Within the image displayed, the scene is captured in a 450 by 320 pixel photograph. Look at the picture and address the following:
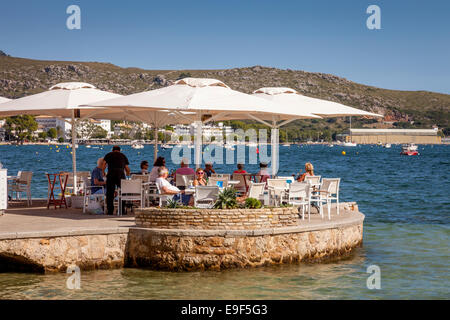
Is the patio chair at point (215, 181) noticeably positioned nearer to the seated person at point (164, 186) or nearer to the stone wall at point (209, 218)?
the seated person at point (164, 186)

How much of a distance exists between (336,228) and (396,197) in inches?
929

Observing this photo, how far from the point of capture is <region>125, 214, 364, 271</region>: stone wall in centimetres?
1081

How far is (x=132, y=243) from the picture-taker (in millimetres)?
11164

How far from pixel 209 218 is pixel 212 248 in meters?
0.56

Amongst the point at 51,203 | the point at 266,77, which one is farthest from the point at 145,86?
the point at 51,203

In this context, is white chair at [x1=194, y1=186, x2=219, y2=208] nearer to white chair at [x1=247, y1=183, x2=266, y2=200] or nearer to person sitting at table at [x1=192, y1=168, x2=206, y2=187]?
white chair at [x1=247, y1=183, x2=266, y2=200]

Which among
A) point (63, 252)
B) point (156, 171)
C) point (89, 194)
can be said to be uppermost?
point (156, 171)

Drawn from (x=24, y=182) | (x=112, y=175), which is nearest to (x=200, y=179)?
(x=112, y=175)

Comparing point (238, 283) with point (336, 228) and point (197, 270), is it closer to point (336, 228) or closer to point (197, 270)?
point (197, 270)

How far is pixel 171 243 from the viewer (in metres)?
10.9

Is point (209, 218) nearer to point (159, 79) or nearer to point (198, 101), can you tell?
point (198, 101)

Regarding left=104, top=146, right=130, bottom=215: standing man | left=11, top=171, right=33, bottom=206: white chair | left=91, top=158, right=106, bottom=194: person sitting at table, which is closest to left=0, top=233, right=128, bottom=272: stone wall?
left=104, top=146, right=130, bottom=215: standing man

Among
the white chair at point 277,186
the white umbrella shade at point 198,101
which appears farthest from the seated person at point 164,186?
the white chair at point 277,186

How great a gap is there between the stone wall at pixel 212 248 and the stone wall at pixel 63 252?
0.34 metres
